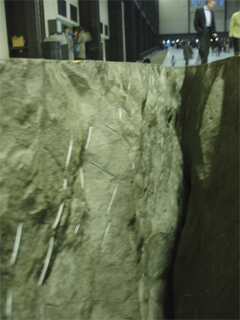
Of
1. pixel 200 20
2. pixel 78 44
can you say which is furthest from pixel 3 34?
pixel 200 20

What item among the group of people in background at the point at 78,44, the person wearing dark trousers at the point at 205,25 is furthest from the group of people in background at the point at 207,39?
the group of people in background at the point at 78,44

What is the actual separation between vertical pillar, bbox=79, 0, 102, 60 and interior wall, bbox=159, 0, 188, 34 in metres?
4.73

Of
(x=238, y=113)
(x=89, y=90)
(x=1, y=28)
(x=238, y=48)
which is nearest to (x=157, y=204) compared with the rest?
(x=238, y=113)

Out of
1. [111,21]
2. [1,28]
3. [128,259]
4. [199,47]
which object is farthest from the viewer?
[111,21]

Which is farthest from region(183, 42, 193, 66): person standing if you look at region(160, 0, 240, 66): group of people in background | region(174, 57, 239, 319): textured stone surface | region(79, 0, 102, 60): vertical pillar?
region(79, 0, 102, 60): vertical pillar

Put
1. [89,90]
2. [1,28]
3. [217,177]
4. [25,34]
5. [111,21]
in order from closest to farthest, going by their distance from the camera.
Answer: [89,90] < [217,177] < [1,28] < [25,34] < [111,21]

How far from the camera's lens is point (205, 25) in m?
3.00

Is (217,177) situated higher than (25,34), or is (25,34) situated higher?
(25,34)

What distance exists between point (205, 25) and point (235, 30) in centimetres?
36

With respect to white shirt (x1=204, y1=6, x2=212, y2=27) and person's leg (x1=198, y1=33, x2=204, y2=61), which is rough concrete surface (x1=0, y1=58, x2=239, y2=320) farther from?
person's leg (x1=198, y1=33, x2=204, y2=61)

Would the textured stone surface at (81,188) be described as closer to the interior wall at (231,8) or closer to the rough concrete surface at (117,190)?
the rough concrete surface at (117,190)

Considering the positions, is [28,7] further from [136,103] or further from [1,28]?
[136,103]

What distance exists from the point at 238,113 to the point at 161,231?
0.91 m

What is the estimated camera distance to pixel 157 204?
6.82ft
